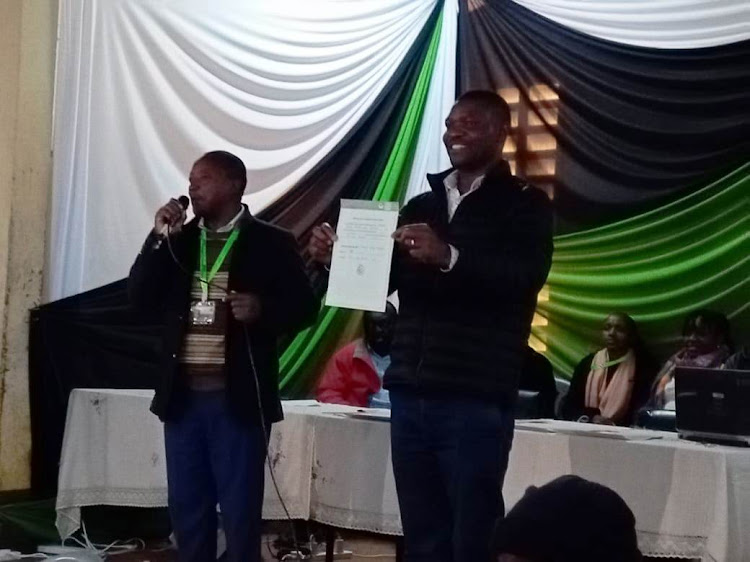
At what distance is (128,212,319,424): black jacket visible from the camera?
3.06m

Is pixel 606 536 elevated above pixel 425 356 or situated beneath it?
situated beneath

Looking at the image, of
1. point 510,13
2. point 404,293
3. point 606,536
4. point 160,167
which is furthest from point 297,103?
point 606,536

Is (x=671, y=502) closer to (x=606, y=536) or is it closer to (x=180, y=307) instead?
(x=180, y=307)

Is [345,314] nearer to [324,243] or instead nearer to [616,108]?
[616,108]

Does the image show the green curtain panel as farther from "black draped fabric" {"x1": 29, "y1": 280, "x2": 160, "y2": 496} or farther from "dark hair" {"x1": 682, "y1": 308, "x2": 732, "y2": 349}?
"black draped fabric" {"x1": 29, "y1": 280, "x2": 160, "y2": 496}

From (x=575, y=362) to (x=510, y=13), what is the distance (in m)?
1.79

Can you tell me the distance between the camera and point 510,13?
17.5 ft

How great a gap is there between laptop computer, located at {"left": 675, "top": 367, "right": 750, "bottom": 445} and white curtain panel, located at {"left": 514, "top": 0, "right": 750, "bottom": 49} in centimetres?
207

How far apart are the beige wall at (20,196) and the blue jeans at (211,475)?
2967 millimetres

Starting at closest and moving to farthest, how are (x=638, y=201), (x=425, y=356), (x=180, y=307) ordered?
(x=425, y=356)
(x=180, y=307)
(x=638, y=201)

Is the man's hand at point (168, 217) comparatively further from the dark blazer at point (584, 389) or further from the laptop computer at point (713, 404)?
the dark blazer at point (584, 389)

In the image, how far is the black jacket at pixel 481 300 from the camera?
101 inches

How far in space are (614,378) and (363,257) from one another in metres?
2.74

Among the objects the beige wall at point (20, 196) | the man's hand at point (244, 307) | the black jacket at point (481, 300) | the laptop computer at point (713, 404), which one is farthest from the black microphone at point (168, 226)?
the beige wall at point (20, 196)
